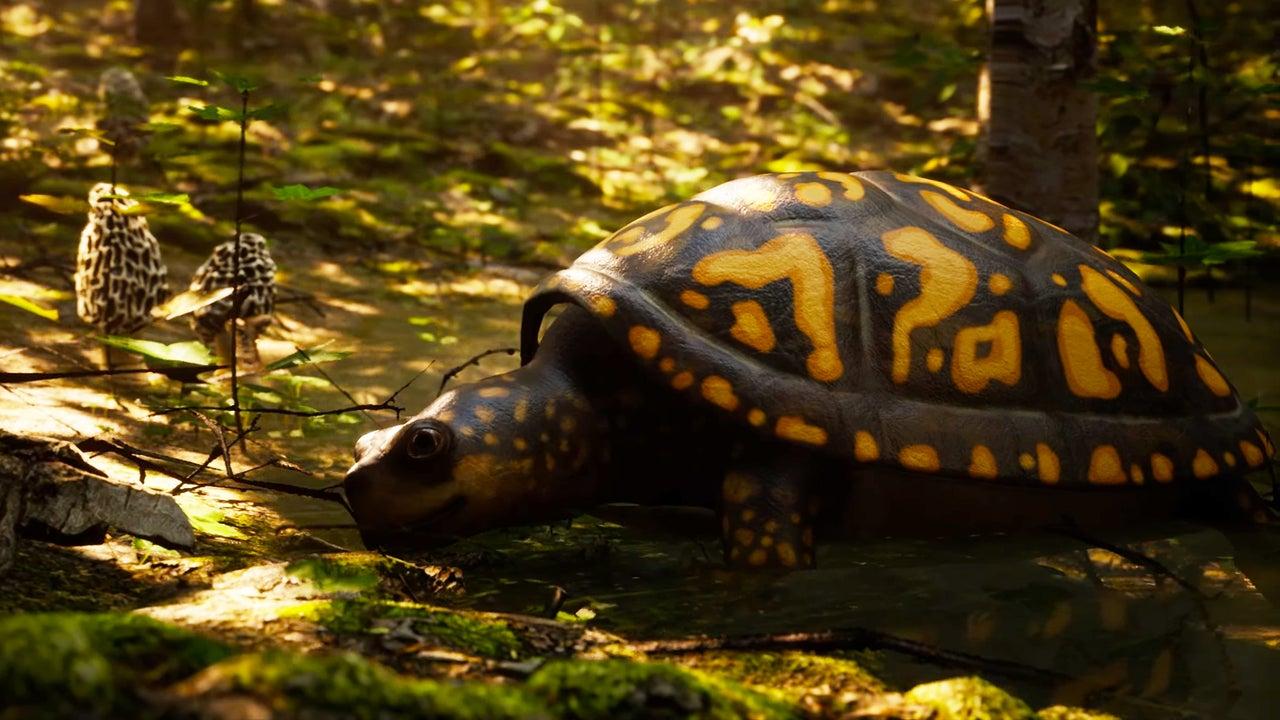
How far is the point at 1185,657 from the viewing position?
2.50 m

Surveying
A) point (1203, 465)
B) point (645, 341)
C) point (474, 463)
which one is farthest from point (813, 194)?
point (1203, 465)

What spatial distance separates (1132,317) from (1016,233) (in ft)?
1.51

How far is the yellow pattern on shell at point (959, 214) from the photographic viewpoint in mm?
3572

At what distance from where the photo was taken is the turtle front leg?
10.3ft

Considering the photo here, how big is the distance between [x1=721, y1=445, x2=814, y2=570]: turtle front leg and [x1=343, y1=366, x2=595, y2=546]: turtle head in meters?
0.48

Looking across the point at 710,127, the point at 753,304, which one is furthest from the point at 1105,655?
the point at 710,127

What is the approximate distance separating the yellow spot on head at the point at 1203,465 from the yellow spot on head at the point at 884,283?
114cm

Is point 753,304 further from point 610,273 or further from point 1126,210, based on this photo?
point 1126,210

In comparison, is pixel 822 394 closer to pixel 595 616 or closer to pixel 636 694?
pixel 595 616

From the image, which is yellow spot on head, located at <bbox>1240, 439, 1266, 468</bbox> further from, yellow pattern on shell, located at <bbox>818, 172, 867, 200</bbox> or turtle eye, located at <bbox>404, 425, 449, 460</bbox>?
turtle eye, located at <bbox>404, 425, 449, 460</bbox>

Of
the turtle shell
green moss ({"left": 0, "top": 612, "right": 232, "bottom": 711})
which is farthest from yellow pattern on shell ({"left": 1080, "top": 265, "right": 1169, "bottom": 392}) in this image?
green moss ({"left": 0, "top": 612, "right": 232, "bottom": 711})

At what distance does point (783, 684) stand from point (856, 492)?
Result: 1.27 meters

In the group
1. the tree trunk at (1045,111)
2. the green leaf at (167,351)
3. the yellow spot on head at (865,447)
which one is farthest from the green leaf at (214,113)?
the tree trunk at (1045,111)

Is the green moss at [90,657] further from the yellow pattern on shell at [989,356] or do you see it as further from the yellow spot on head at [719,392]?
the yellow pattern on shell at [989,356]
